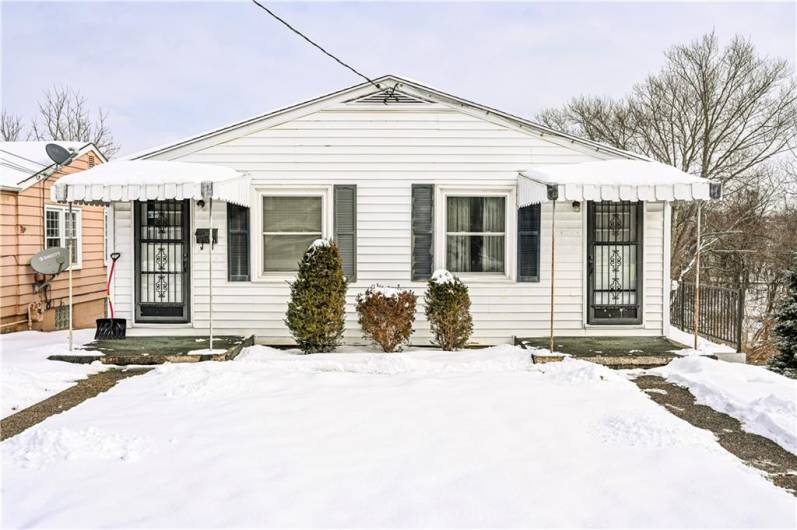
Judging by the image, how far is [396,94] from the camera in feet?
28.2

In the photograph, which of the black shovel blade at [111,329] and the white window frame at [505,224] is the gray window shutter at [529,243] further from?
the black shovel blade at [111,329]

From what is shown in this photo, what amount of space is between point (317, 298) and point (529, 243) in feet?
10.6

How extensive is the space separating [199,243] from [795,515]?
768 cm

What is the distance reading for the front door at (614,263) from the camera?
861 centimetres

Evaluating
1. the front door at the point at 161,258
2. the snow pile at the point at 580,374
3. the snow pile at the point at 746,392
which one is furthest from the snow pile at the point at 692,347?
the front door at the point at 161,258

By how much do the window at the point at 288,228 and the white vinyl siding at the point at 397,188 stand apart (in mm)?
192

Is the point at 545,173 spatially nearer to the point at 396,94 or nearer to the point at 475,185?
the point at 475,185

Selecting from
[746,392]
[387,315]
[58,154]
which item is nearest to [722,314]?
[746,392]

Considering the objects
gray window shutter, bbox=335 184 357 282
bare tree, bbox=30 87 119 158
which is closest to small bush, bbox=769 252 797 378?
gray window shutter, bbox=335 184 357 282

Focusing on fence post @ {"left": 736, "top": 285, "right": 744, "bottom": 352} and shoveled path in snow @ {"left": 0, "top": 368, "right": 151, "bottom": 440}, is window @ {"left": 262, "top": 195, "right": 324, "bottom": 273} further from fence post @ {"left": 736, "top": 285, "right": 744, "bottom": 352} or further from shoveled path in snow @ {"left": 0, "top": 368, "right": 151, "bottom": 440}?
fence post @ {"left": 736, "top": 285, "right": 744, "bottom": 352}

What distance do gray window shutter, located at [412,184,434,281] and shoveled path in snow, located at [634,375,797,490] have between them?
3.38 m

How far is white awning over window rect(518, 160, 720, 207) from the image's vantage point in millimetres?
7180

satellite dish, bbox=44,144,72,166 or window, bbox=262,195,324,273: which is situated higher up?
satellite dish, bbox=44,144,72,166

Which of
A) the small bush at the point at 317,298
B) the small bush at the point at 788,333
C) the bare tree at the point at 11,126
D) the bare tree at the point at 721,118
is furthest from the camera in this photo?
the bare tree at the point at 11,126
